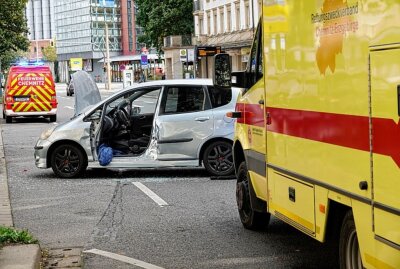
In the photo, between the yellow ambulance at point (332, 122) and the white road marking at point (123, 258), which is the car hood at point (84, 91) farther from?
the yellow ambulance at point (332, 122)

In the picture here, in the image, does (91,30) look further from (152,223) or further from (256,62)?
(256,62)

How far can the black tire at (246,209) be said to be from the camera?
8375mm

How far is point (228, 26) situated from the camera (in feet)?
215

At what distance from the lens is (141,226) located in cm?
903

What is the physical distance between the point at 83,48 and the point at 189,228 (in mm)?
147981

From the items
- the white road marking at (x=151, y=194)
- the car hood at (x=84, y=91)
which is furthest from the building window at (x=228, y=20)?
the white road marking at (x=151, y=194)

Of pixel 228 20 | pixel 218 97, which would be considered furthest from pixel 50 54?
pixel 218 97

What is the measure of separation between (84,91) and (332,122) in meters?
10.7

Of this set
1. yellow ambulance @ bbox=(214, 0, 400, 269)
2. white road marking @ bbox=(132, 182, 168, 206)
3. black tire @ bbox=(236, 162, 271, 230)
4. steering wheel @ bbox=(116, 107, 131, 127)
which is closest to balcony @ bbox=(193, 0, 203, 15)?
steering wheel @ bbox=(116, 107, 131, 127)

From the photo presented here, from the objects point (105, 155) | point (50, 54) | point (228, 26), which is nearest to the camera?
point (105, 155)

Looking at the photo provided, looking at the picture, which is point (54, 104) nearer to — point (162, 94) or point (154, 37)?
point (162, 94)

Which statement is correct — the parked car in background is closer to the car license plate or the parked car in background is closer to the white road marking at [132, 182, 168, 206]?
the car license plate

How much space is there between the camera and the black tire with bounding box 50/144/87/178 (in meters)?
13.4

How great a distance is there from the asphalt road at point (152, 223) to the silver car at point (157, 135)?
342mm
